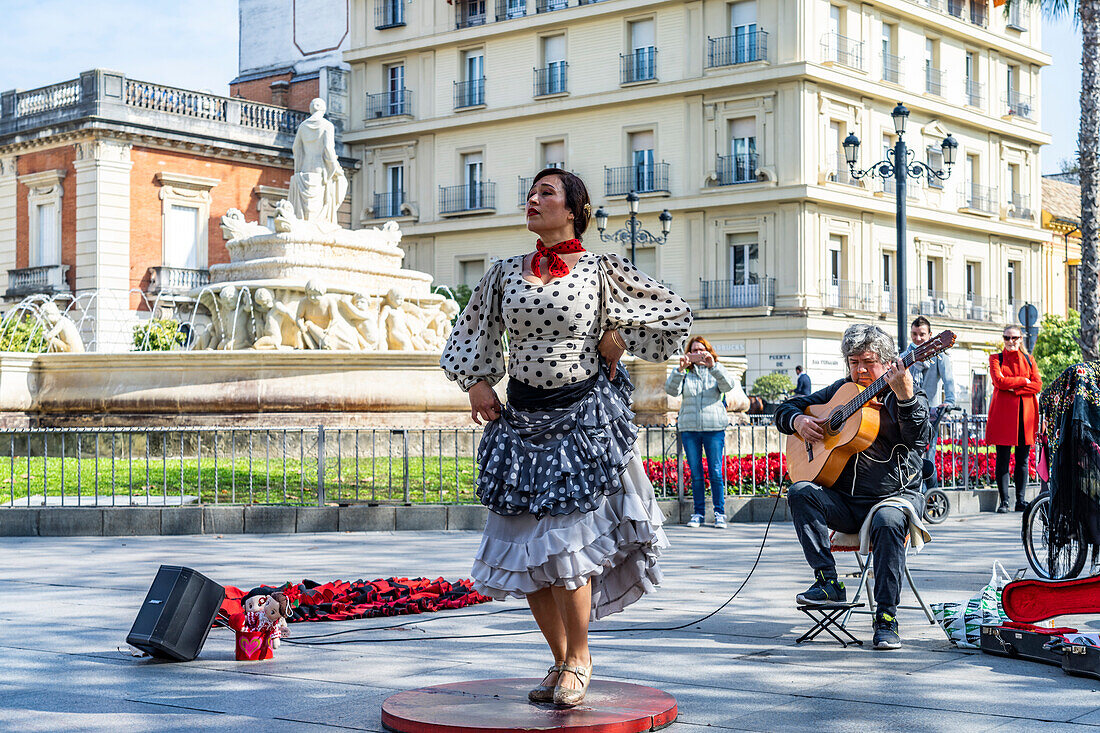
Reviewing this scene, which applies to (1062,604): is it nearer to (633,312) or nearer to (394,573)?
(633,312)

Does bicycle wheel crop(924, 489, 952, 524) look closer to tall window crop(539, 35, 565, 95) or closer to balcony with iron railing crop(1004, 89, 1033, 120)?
tall window crop(539, 35, 565, 95)

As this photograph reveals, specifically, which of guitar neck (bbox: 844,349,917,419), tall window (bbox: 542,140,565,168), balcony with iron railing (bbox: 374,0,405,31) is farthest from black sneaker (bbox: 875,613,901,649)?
balcony with iron railing (bbox: 374,0,405,31)

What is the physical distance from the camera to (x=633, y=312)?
543 centimetres

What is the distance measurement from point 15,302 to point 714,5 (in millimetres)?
23796

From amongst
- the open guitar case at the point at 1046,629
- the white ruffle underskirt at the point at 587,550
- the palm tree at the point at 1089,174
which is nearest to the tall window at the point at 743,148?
the palm tree at the point at 1089,174

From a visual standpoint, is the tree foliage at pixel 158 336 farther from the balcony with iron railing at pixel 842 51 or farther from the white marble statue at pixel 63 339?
the balcony with iron railing at pixel 842 51

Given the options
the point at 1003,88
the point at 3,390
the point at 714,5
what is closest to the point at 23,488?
the point at 3,390

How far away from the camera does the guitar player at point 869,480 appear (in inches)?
267

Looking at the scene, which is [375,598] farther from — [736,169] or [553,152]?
[553,152]

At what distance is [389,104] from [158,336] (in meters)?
26.4

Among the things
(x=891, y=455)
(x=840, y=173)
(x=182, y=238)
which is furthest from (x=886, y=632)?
(x=182, y=238)

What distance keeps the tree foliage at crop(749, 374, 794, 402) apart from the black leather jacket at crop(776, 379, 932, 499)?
3210cm

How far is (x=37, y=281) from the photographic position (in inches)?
1679

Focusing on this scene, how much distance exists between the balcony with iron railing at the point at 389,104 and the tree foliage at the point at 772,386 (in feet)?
58.6
